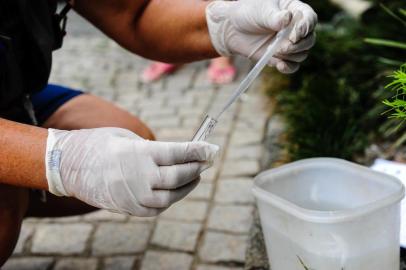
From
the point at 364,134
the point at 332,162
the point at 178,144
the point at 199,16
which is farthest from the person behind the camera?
the point at 364,134

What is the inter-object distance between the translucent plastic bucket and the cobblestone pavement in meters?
0.69

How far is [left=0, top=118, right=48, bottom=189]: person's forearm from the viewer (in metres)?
1.43

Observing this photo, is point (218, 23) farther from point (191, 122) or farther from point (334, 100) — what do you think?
point (191, 122)

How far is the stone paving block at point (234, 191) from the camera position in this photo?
2.73 m

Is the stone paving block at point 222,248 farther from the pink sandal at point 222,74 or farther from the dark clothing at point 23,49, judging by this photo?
Answer: the pink sandal at point 222,74

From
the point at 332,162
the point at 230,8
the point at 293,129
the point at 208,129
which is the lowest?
the point at 293,129

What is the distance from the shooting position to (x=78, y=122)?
6.84 feet

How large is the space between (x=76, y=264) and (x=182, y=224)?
51 cm

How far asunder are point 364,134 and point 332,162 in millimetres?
1181

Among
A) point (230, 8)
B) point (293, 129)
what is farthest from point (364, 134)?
point (230, 8)

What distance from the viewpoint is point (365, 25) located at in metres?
3.61

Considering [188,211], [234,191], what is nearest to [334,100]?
[234,191]

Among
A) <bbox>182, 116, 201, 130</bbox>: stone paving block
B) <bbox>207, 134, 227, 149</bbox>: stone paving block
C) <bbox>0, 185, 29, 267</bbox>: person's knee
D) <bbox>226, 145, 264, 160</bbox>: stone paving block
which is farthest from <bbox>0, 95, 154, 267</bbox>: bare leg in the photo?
<bbox>182, 116, 201, 130</bbox>: stone paving block

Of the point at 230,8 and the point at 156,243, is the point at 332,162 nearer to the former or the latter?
the point at 230,8
